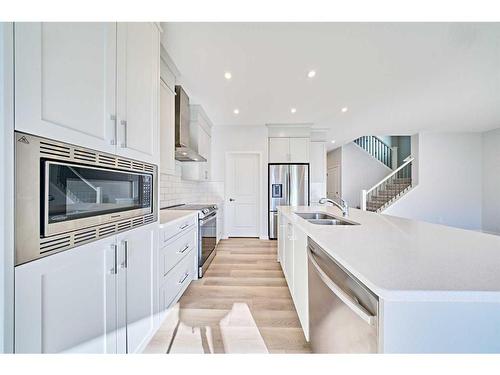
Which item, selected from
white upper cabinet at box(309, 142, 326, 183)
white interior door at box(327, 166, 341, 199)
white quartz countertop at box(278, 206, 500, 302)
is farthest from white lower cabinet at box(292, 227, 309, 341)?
white interior door at box(327, 166, 341, 199)

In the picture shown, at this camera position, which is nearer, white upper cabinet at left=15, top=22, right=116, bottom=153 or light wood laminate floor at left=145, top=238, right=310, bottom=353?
white upper cabinet at left=15, top=22, right=116, bottom=153

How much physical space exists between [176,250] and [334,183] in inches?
310

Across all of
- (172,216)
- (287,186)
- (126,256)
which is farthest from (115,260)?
(287,186)

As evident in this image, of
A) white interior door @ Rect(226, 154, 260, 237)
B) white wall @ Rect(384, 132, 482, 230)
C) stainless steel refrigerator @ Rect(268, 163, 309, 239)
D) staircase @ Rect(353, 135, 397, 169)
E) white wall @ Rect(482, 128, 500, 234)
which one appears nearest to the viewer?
stainless steel refrigerator @ Rect(268, 163, 309, 239)

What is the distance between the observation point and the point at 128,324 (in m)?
1.24

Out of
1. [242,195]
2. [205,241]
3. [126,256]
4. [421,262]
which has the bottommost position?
[205,241]

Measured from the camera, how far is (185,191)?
13.5 ft

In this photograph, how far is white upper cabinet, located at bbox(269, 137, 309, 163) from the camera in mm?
5039

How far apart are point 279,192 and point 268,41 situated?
323cm

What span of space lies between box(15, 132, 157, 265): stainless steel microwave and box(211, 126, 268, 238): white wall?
12.4 ft

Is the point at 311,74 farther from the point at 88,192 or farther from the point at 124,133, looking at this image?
the point at 88,192

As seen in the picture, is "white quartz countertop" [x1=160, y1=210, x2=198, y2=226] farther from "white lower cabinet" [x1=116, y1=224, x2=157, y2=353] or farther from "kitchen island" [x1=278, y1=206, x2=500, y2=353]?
"kitchen island" [x1=278, y1=206, x2=500, y2=353]

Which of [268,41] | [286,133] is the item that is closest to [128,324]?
[268,41]

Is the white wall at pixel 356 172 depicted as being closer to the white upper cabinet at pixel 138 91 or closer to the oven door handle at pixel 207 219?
the oven door handle at pixel 207 219
